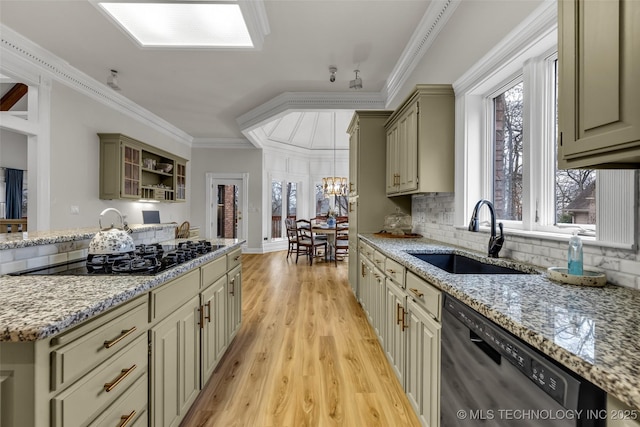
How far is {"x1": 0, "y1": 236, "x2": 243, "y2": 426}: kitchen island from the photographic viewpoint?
29.4 inches

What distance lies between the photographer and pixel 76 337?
85 centimetres

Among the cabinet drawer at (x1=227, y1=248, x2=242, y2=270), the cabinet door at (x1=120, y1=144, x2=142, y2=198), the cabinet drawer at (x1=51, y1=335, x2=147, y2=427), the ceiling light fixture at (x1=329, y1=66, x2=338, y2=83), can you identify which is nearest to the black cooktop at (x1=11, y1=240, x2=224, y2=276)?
the cabinet drawer at (x1=51, y1=335, x2=147, y2=427)

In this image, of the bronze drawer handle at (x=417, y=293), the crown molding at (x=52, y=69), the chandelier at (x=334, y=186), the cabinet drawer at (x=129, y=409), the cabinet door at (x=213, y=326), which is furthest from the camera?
the chandelier at (x=334, y=186)

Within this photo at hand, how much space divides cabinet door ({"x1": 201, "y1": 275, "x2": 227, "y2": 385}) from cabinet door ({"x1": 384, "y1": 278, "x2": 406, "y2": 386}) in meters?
1.21

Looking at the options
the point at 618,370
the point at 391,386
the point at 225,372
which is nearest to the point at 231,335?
the point at 225,372

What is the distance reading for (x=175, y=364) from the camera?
1.42m

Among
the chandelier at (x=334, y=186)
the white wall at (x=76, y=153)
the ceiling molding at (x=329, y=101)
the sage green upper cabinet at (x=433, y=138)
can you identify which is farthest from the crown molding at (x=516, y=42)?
the white wall at (x=76, y=153)

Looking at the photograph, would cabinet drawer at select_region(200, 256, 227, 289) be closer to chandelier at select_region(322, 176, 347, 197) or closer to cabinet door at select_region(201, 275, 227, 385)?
cabinet door at select_region(201, 275, 227, 385)

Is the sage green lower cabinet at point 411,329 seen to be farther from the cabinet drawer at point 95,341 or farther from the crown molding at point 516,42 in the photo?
the crown molding at point 516,42

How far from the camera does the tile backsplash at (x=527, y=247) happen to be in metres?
1.12

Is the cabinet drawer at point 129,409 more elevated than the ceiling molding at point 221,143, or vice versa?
the ceiling molding at point 221,143

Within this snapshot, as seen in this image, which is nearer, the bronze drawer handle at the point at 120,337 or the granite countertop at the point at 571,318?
the granite countertop at the point at 571,318

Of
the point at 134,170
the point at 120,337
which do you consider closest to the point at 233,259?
the point at 120,337

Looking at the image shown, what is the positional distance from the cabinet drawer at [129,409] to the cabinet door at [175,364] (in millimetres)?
54
